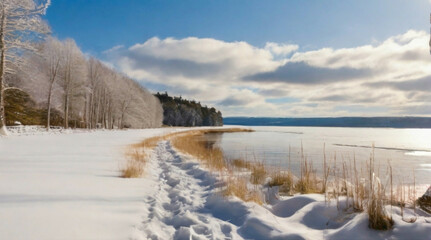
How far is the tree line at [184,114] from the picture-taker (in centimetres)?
8756

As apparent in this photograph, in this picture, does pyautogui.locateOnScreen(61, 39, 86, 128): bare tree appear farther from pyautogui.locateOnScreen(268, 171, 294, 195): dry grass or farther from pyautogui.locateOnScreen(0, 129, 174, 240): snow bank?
pyautogui.locateOnScreen(268, 171, 294, 195): dry grass

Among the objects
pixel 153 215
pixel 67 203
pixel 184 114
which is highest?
pixel 184 114

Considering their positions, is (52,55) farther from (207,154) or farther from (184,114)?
(184,114)

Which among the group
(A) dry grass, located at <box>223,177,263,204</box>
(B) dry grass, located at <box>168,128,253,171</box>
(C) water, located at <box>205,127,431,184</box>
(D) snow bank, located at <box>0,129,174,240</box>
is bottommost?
(C) water, located at <box>205,127,431,184</box>

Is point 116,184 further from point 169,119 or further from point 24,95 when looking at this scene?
point 169,119

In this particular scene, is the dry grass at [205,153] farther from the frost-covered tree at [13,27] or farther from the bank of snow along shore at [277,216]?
the frost-covered tree at [13,27]

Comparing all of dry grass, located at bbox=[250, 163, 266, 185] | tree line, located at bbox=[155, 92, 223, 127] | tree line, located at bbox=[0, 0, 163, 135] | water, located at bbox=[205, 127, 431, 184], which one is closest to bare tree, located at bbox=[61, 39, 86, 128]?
tree line, located at bbox=[0, 0, 163, 135]

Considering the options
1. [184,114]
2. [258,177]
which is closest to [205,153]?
[258,177]

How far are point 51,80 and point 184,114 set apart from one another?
6746 cm

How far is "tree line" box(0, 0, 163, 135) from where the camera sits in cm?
1558

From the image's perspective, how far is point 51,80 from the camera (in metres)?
23.5

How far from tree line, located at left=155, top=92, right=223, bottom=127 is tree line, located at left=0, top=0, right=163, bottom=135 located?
1558 inches

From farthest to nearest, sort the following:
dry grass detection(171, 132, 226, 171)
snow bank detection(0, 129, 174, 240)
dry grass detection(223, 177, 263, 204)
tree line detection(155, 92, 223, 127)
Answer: tree line detection(155, 92, 223, 127) → dry grass detection(171, 132, 226, 171) → dry grass detection(223, 177, 263, 204) → snow bank detection(0, 129, 174, 240)

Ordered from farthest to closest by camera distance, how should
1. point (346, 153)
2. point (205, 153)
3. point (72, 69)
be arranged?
point (72, 69) → point (346, 153) → point (205, 153)
